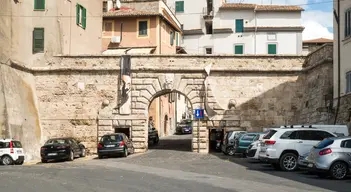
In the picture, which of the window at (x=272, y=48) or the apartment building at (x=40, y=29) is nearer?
the apartment building at (x=40, y=29)

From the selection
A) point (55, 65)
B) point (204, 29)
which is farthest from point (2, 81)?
point (204, 29)

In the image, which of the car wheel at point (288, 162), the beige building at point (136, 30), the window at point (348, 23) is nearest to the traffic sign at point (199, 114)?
the window at point (348, 23)

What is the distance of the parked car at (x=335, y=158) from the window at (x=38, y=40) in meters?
24.5

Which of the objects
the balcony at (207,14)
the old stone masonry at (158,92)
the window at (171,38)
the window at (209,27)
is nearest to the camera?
the old stone masonry at (158,92)

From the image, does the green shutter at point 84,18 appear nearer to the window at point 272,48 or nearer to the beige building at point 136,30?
the beige building at point 136,30

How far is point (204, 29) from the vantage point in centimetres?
6856

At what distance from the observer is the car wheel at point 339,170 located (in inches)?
731

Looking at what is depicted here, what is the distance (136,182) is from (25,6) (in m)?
23.7

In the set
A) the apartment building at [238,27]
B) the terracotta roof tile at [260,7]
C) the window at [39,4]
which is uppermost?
the terracotta roof tile at [260,7]

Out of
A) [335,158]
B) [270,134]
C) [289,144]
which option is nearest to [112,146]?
[270,134]

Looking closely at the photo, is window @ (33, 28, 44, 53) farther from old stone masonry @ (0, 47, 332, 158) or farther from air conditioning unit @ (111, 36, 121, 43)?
air conditioning unit @ (111, 36, 121, 43)

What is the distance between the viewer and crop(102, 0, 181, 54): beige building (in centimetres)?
5347

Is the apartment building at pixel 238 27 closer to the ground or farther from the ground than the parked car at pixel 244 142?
farther from the ground

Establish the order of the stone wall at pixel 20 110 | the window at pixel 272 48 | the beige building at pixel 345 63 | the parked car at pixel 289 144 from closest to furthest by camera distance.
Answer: the parked car at pixel 289 144 → the beige building at pixel 345 63 → the stone wall at pixel 20 110 → the window at pixel 272 48
